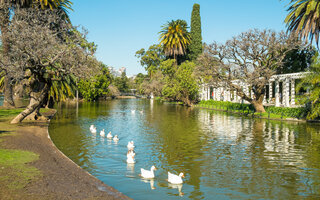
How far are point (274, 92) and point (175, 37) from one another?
2986 cm

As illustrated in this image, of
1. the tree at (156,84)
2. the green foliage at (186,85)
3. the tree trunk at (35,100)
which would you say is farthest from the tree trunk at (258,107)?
the tree at (156,84)

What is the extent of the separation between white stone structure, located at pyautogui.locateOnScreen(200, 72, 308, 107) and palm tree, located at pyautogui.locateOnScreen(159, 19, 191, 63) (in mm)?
15153

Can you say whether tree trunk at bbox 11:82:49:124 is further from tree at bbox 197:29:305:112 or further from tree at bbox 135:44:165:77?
tree at bbox 135:44:165:77

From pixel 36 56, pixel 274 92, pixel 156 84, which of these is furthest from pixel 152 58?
pixel 36 56

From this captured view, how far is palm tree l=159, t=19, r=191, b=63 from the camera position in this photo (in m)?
78.7

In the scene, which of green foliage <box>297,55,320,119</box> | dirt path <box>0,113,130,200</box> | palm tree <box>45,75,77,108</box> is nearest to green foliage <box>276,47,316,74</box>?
green foliage <box>297,55,320,119</box>

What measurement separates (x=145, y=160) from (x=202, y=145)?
5.15 m

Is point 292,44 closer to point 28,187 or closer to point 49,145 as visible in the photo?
point 49,145

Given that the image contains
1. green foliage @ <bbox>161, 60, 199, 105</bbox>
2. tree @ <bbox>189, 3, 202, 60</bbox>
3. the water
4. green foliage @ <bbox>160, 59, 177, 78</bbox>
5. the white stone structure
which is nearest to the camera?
the water

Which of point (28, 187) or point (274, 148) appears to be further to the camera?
point (274, 148)

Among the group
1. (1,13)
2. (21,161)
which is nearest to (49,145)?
(21,161)

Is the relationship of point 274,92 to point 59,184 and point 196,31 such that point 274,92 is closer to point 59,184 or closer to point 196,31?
point 196,31

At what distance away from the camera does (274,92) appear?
65.7m

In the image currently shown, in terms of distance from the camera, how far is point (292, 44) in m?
36.9
